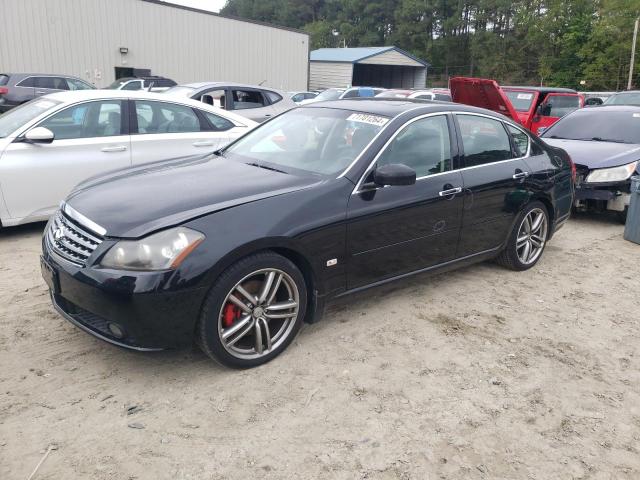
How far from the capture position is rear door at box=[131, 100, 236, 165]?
20.4 feet

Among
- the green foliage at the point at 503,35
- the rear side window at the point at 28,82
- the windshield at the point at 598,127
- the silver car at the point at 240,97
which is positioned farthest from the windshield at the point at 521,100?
the green foliage at the point at 503,35

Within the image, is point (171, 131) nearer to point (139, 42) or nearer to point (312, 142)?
point (312, 142)

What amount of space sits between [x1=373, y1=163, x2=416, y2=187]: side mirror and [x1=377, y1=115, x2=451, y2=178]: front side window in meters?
0.15

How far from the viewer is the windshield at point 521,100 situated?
13.0m

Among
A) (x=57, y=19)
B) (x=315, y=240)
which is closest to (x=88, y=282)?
(x=315, y=240)

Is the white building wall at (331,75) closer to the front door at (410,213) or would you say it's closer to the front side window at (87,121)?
the front side window at (87,121)

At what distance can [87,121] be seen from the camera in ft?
19.4

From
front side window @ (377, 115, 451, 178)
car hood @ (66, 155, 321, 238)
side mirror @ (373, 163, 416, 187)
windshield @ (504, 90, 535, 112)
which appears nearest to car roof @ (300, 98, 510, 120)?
front side window @ (377, 115, 451, 178)

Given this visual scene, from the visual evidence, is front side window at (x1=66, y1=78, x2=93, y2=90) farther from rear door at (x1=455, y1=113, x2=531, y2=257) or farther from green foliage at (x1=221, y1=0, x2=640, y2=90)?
green foliage at (x1=221, y1=0, x2=640, y2=90)

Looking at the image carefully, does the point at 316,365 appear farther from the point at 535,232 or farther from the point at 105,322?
the point at 535,232

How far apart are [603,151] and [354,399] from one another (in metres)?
5.96

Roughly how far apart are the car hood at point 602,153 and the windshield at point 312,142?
433 cm

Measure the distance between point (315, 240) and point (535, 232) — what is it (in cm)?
287

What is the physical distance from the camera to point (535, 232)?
214 inches
